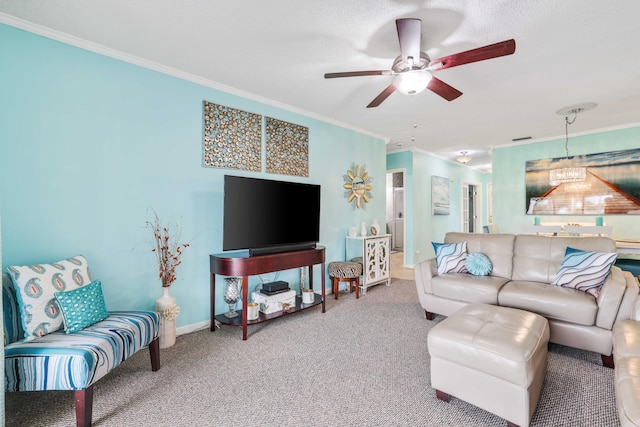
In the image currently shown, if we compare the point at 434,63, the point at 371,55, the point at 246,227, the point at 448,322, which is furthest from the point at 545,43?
the point at 246,227

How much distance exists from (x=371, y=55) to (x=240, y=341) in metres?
2.77

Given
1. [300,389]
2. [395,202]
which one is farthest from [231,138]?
[395,202]

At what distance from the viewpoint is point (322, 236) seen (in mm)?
4137

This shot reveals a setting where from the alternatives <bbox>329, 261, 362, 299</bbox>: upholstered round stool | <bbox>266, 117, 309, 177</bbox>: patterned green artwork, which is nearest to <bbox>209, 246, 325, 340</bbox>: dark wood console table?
<bbox>329, 261, 362, 299</bbox>: upholstered round stool

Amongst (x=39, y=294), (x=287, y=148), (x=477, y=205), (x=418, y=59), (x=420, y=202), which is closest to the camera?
(x=39, y=294)

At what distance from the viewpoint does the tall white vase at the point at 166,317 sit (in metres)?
2.51

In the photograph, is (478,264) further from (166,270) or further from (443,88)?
(166,270)

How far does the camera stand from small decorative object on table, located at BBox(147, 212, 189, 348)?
8.29 feet

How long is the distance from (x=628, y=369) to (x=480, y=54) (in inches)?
71.9

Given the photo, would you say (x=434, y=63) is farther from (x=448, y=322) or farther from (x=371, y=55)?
(x=448, y=322)

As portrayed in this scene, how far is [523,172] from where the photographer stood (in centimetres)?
549

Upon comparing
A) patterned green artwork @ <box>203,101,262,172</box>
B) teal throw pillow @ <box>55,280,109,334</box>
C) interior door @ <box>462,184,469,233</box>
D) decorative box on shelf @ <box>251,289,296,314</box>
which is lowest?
decorative box on shelf @ <box>251,289,296,314</box>

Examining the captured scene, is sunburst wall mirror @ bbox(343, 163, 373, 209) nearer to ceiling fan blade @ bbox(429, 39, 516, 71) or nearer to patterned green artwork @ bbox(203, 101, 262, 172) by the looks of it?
patterned green artwork @ bbox(203, 101, 262, 172)

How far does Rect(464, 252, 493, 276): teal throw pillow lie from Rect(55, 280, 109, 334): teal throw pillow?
10.8 ft
